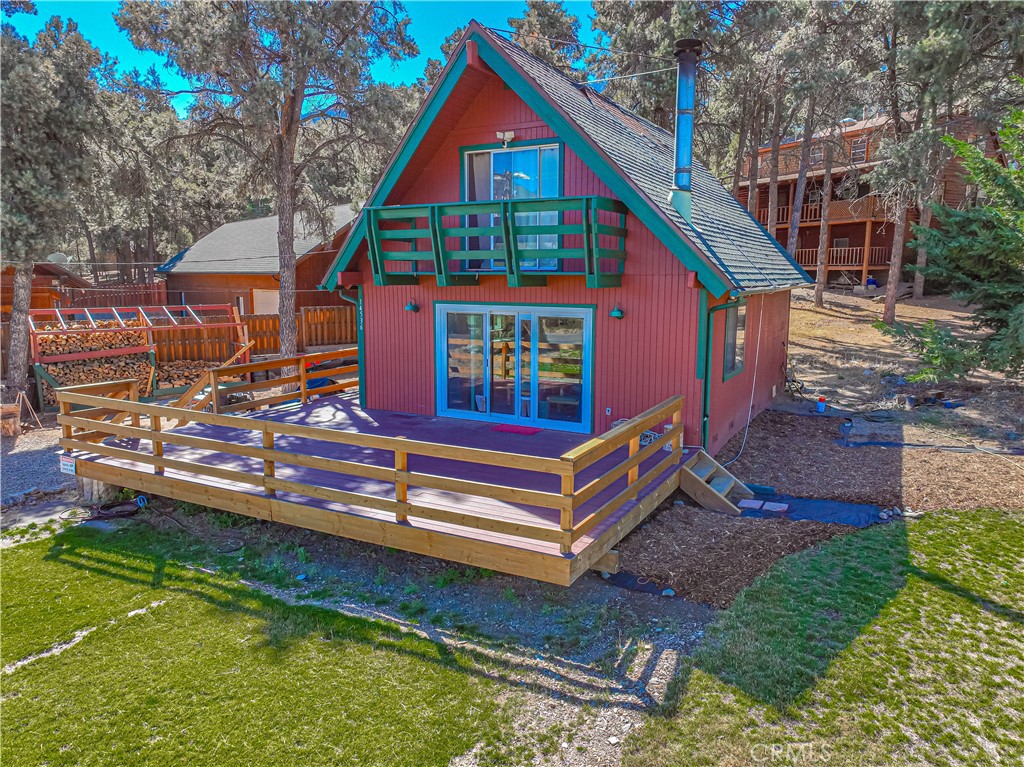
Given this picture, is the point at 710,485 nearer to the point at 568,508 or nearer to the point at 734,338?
the point at 734,338

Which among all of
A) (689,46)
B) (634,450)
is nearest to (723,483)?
(634,450)

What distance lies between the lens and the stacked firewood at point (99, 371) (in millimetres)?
15664

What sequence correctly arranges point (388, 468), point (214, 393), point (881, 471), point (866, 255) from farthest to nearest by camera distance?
point (866, 255) < point (214, 393) < point (881, 471) < point (388, 468)

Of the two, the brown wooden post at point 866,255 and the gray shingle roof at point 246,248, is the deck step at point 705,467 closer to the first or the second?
the gray shingle roof at point 246,248

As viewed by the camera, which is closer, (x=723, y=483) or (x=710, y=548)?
(x=710, y=548)

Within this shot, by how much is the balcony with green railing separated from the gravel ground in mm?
6289

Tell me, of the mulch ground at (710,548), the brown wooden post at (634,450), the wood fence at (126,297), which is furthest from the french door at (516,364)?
the wood fence at (126,297)

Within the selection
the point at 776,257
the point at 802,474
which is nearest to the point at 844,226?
the point at 776,257

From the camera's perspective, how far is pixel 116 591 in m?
6.75

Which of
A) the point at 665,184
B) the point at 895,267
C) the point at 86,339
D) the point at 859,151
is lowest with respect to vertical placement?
the point at 86,339

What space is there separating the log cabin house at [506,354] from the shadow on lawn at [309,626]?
31.8 inches

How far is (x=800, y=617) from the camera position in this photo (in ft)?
18.6

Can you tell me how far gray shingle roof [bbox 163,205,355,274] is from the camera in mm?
27469

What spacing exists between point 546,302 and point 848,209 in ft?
83.7
